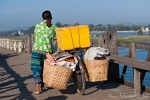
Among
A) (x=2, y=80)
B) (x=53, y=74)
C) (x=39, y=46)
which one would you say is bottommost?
(x=2, y=80)

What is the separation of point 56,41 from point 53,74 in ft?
4.36

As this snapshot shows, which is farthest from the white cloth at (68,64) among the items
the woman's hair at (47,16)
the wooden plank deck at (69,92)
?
the woman's hair at (47,16)

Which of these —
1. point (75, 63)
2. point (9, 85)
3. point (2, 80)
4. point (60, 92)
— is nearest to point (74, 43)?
point (75, 63)

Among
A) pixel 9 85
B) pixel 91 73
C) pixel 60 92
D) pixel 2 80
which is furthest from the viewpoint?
pixel 2 80

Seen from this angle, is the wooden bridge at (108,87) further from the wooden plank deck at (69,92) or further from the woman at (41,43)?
the woman at (41,43)

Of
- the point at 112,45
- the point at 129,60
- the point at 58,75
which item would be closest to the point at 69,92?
the point at 58,75

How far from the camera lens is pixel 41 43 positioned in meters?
7.01

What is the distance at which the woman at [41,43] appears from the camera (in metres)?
6.98

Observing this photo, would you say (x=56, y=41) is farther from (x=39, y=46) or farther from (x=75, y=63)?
(x=75, y=63)

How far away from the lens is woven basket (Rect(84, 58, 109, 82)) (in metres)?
6.70

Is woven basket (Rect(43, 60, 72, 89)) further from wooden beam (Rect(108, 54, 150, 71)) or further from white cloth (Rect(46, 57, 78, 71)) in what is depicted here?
wooden beam (Rect(108, 54, 150, 71))

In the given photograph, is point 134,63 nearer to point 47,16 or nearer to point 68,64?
point 68,64

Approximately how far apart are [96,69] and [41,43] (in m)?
1.30

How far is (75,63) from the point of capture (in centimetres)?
655
